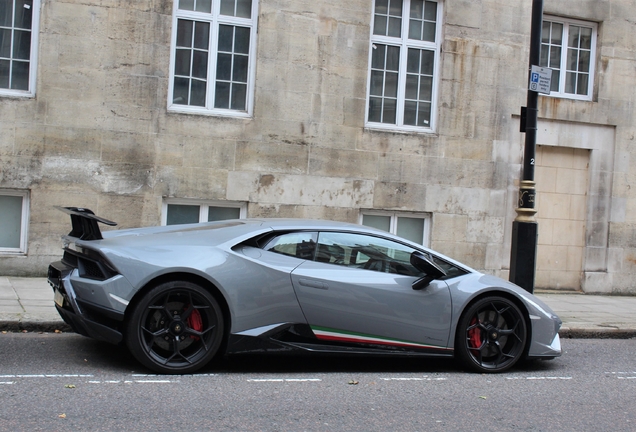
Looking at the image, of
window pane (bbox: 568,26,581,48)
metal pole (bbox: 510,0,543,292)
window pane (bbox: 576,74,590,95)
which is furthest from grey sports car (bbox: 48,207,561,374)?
window pane (bbox: 568,26,581,48)

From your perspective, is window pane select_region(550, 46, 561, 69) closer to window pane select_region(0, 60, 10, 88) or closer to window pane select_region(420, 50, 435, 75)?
window pane select_region(420, 50, 435, 75)

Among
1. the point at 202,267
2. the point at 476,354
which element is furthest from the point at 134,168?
the point at 476,354

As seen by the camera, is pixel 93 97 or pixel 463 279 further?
pixel 93 97

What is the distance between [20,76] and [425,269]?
25.6ft

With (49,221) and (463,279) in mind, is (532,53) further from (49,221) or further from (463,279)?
(49,221)

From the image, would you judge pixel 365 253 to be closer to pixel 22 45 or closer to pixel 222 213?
pixel 222 213

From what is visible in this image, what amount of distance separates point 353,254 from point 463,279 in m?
1.11

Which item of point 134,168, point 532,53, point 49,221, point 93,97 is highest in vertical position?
point 532,53

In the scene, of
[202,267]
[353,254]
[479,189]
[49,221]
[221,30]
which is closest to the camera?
[202,267]

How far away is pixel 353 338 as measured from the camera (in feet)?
21.7

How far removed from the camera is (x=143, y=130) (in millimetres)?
11883

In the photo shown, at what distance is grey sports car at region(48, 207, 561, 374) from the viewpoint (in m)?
6.13

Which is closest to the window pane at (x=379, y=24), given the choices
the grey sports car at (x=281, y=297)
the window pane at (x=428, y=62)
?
the window pane at (x=428, y=62)

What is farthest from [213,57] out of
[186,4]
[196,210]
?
[196,210]
